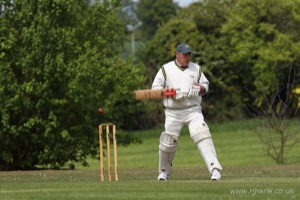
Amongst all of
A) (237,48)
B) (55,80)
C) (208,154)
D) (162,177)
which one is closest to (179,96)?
(208,154)

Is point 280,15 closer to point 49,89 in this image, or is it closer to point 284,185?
point 49,89

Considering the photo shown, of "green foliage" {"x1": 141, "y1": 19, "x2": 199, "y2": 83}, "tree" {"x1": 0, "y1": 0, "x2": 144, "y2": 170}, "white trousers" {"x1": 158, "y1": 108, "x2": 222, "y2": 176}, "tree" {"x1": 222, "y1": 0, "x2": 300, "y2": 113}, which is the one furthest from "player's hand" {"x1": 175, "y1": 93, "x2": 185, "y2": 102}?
"green foliage" {"x1": 141, "y1": 19, "x2": 199, "y2": 83}

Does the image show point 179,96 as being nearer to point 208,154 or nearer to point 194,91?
point 194,91

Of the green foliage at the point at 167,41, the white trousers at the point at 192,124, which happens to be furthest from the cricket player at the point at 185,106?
the green foliage at the point at 167,41

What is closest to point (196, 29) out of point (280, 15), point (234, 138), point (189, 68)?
point (280, 15)

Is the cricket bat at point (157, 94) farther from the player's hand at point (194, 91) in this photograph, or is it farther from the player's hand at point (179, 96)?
the player's hand at point (194, 91)

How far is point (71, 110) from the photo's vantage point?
113 ft

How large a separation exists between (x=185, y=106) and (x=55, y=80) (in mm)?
13810

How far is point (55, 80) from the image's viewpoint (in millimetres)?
33438

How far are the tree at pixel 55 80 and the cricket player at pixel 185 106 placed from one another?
12.8 meters

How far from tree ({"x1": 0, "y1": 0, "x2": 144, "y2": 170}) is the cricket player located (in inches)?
502

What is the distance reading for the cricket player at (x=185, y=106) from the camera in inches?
786

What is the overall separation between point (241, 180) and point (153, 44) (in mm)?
59321

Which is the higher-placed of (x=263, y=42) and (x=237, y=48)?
(x=263, y=42)
